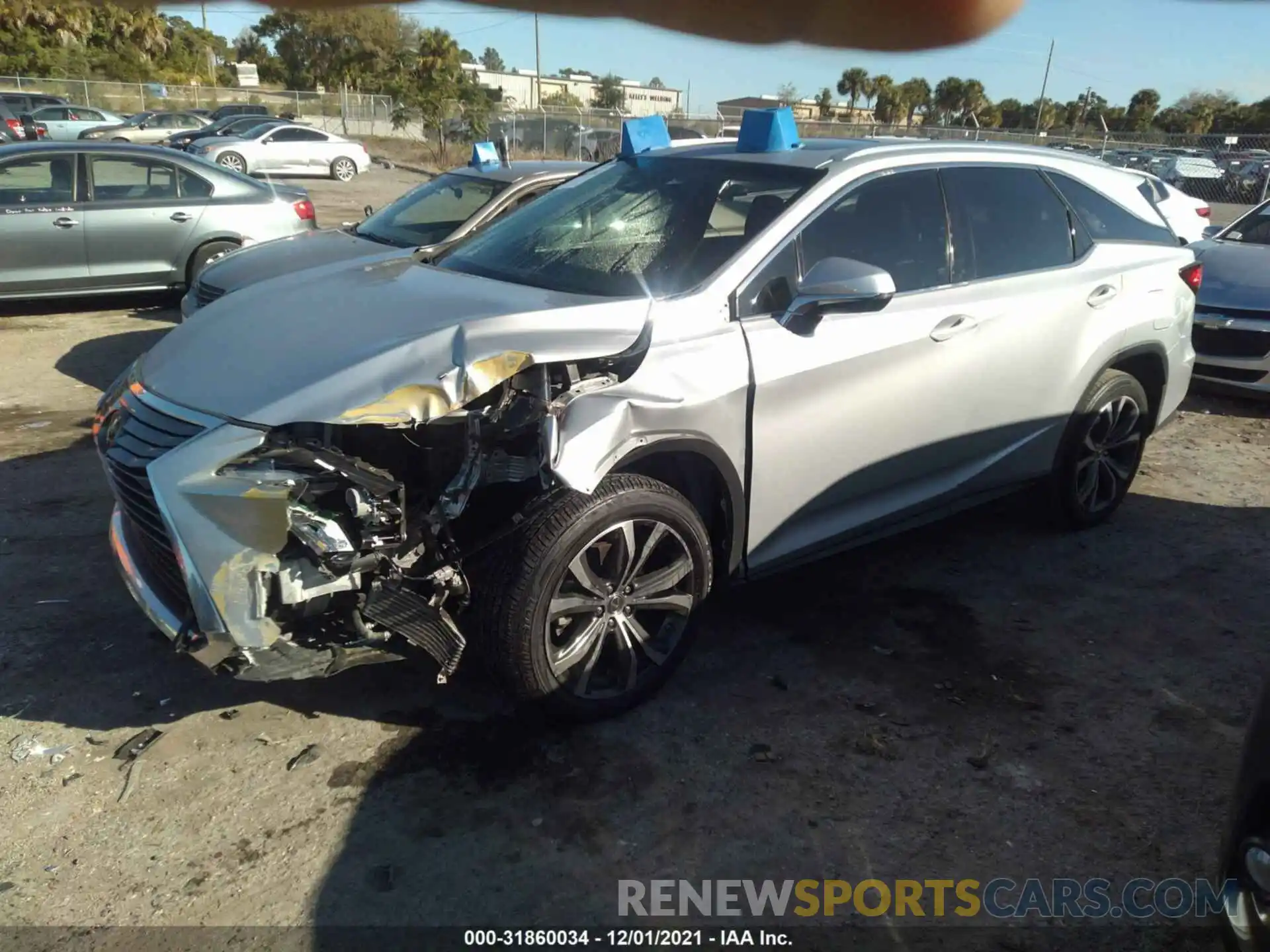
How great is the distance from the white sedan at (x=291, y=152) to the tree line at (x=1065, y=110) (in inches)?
1180

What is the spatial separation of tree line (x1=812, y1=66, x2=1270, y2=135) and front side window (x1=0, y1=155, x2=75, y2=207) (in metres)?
44.1

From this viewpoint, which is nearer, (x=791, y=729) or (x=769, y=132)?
(x=791, y=729)

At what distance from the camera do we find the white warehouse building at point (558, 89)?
52781 millimetres

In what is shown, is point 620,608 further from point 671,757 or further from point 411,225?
point 411,225

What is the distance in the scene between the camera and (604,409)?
115 inches

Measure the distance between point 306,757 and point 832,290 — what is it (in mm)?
2271

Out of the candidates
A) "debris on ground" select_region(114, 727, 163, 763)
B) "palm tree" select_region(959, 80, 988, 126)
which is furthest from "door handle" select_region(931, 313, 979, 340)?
"palm tree" select_region(959, 80, 988, 126)

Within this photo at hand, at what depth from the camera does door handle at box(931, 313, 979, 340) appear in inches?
150

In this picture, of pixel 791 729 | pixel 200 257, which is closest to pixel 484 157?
pixel 200 257

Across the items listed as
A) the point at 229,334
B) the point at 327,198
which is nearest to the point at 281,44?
the point at 327,198

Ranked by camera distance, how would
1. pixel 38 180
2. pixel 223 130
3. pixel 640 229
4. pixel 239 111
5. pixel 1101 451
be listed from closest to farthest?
pixel 640 229, pixel 1101 451, pixel 38 180, pixel 223 130, pixel 239 111

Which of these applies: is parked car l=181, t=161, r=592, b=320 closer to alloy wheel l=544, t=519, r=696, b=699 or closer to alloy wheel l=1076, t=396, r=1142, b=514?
alloy wheel l=1076, t=396, r=1142, b=514

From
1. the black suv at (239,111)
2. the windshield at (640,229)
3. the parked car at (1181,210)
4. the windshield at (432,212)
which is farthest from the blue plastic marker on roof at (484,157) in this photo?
the black suv at (239,111)

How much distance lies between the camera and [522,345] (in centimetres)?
289
